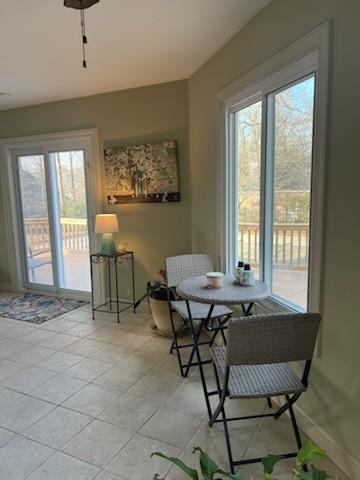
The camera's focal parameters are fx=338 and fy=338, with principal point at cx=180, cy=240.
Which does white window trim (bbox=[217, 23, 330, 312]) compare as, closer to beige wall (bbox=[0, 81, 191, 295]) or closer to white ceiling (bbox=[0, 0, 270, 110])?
white ceiling (bbox=[0, 0, 270, 110])

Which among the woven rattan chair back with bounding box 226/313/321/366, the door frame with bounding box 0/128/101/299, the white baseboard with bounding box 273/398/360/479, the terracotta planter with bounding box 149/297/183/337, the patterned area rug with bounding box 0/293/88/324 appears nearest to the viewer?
the woven rattan chair back with bounding box 226/313/321/366

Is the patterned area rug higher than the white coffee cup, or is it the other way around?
the white coffee cup

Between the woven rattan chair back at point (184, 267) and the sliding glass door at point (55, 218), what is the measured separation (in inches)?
72.2

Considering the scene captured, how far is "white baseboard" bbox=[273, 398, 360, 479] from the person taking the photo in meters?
1.64

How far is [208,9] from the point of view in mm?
2127

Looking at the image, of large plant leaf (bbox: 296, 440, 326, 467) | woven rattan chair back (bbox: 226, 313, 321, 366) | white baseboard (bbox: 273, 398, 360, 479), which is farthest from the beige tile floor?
large plant leaf (bbox: 296, 440, 326, 467)

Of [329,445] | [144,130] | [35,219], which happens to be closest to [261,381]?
[329,445]

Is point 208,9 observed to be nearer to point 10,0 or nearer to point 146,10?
point 146,10

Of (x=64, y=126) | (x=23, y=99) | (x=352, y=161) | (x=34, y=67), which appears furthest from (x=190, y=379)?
(x=23, y=99)

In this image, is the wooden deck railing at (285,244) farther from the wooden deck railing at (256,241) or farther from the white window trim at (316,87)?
the white window trim at (316,87)

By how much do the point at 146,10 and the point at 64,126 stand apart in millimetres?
2390

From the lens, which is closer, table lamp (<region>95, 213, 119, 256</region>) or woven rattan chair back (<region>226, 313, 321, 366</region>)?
woven rattan chair back (<region>226, 313, 321, 366</region>)

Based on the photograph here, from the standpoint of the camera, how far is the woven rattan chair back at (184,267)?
9.44 ft

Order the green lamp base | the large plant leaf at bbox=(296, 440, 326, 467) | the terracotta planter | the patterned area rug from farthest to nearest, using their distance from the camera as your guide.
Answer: the patterned area rug, the green lamp base, the terracotta planter, the large plant leaf at bbox=(296, 440, 326, 467)
